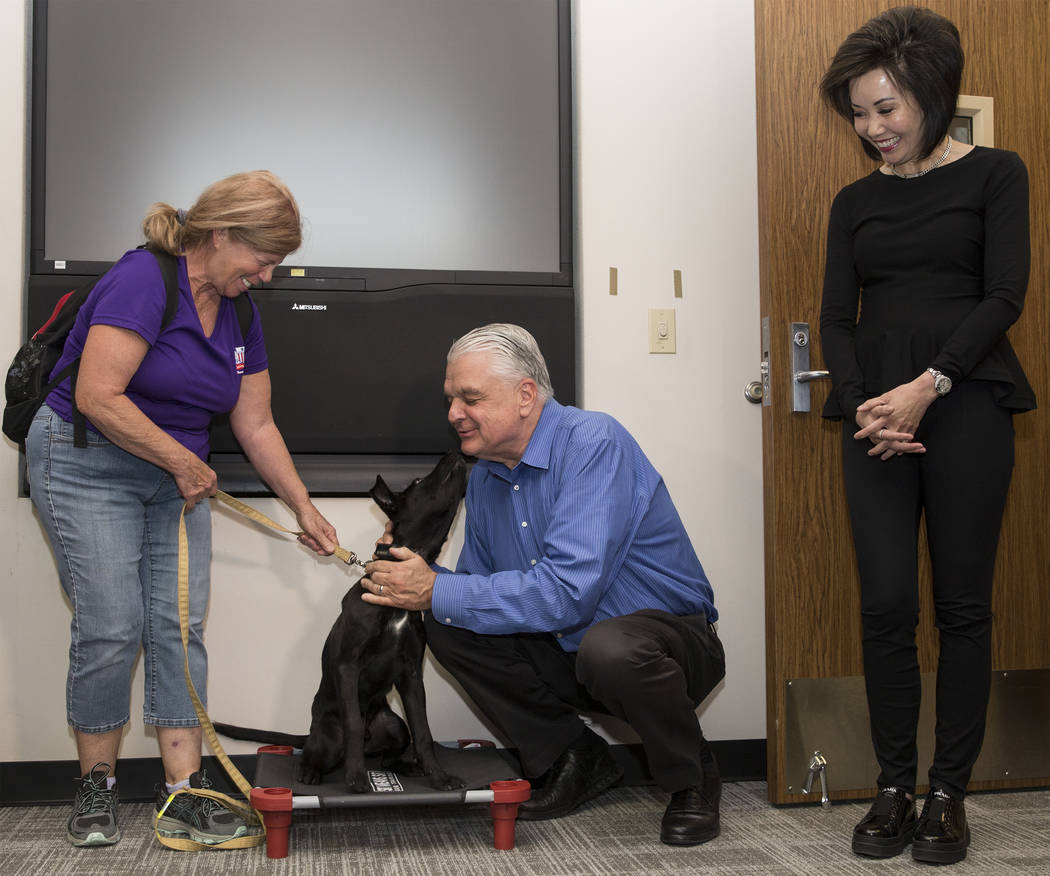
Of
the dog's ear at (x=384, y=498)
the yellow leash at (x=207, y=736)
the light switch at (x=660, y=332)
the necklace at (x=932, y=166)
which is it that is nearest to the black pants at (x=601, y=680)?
the dog's ear at (x=384, y=498)

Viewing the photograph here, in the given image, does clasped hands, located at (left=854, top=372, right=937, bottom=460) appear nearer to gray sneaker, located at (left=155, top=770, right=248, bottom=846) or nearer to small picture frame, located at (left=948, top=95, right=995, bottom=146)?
small picture frame, located at (left=948, top=95, right=995, bottom=146)

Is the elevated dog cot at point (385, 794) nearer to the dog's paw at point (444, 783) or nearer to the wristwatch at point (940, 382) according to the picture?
the dog's paw at point (444, 783)

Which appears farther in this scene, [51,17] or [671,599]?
[51,17]

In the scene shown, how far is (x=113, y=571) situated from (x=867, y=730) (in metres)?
1.79

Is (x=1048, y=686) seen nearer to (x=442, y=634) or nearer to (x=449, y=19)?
(x=442, y=634)

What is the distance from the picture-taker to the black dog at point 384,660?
203cm

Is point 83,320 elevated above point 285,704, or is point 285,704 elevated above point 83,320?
point 83,320

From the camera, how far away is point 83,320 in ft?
6.57

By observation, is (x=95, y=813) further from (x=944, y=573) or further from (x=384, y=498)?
(x=944, y=573)

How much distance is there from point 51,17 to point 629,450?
1814mm

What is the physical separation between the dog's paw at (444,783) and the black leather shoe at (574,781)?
23cm

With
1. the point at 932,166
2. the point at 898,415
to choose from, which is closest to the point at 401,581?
the point at 898,415

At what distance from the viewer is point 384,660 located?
2072mm

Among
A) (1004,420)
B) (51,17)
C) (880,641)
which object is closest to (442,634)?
(880,641)
